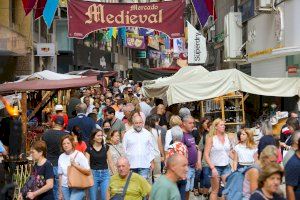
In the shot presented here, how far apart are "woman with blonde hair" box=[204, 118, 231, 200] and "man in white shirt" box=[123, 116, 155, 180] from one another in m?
0.96

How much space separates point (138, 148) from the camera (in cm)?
1051

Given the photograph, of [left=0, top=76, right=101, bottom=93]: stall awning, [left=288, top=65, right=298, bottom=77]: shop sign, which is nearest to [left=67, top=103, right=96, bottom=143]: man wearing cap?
[left=0, top=76, right=101, bottom=93]: stall awning

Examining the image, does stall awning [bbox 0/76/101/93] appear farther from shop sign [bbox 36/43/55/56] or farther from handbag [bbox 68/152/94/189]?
shop sign [bbox 36/43/55/56]

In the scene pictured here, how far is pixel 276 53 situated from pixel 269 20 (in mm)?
3308

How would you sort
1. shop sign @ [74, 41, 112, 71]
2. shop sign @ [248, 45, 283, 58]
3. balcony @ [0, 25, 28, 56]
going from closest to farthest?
balcony @ [0, 25, 28, 56]
shop sign @ [248, 45, 283, 58]
shop sign @ [74, 41, 112, 71]

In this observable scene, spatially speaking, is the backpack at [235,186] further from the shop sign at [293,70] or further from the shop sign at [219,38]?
the shop sign at [219,38]

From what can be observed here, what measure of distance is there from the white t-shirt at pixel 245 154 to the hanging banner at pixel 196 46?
22.4 metres

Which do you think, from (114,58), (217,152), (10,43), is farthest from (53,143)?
(114,58)

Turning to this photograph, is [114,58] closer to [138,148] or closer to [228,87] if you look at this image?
[228,87]

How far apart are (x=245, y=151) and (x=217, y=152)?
0.48 metres

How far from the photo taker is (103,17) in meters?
18.8

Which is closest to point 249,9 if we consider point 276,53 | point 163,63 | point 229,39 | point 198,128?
point 229,39

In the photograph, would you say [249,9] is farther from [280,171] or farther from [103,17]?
[280,171]

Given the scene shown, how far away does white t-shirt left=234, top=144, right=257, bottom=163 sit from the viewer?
10500 millimetres
